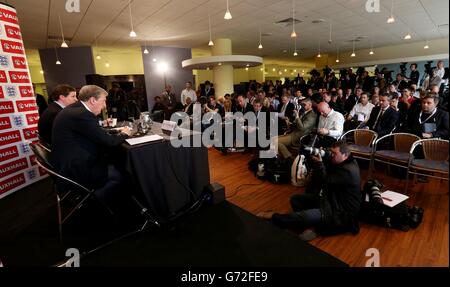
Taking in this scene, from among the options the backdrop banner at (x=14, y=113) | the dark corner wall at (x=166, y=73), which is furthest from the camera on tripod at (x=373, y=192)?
the dark corner wall at (x=166, y=73)

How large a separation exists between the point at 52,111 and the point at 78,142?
1309 millimetres

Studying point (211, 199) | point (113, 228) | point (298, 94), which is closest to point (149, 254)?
point (113, 228)

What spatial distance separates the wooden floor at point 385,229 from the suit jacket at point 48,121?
7.74 feet

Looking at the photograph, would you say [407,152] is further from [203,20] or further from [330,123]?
[203,20]

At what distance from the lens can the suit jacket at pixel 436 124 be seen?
10.3 ft

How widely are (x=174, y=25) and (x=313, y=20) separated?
150 inches

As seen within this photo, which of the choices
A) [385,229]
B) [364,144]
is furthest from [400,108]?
[385,229]

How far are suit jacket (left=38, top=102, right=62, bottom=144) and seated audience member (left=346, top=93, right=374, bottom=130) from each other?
17.3 feet

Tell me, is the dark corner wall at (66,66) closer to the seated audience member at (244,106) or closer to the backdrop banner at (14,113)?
the backdrop banner at (14,113)

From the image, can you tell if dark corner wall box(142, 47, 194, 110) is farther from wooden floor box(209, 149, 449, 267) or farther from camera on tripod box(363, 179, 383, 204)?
camera on tripod box(363, 179, 383, 204)

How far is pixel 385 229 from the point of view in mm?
2301

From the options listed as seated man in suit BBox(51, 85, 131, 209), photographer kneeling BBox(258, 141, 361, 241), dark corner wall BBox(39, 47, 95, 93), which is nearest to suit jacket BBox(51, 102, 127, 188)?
seated man in suit BBox(51, 85, 131, 209)

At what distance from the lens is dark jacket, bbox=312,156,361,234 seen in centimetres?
214
